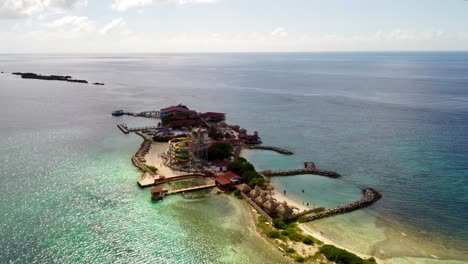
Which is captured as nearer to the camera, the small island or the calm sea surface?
the calm sea surface

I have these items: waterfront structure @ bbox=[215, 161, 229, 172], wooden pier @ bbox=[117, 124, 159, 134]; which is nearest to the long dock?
waterfront structure @ bbox=[215, 161, 229, 172]

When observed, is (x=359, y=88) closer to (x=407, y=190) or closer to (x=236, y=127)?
(x=236, y=127)

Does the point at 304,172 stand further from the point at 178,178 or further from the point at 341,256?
the point at 341,256

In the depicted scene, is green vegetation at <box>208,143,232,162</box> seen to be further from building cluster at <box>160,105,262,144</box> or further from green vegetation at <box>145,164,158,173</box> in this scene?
green vegetation at <box>145,164,158,173</box>

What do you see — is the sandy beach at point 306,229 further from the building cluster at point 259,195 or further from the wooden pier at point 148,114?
the wooden pier at point 148,114

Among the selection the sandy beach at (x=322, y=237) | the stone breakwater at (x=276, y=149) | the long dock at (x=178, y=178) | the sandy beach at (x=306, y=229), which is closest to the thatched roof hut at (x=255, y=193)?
the sandy beach at (x=306, y=229)

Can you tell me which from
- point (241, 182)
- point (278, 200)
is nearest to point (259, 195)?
point (278, 200)
